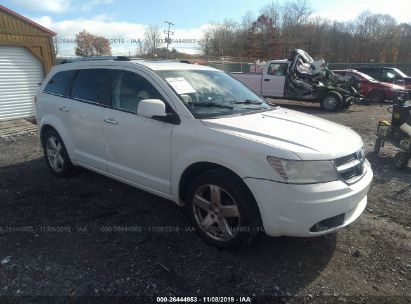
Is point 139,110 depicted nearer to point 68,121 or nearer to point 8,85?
point 68,121

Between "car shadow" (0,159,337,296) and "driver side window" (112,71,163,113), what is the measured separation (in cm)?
132

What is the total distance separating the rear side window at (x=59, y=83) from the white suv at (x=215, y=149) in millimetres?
175

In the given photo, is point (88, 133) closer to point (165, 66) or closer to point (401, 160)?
point (165, 66)

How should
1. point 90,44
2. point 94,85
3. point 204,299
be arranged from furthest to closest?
point 90,44
point 94,85
point 204,299

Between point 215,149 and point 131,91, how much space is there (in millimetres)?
1460

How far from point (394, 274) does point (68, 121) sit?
432 centimetres

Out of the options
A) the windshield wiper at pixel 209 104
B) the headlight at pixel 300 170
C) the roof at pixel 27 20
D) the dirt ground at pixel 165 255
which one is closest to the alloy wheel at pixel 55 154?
the dirt ground at pixel 165 255

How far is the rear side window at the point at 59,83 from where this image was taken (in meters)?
4.93

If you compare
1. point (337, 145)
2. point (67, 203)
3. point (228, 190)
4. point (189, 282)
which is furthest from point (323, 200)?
point (67, 203)

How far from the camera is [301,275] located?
300cm

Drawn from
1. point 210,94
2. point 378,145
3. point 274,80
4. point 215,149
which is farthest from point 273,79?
point 215,149

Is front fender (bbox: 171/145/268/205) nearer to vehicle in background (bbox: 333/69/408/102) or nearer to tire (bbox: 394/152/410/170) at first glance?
tire (bbox: 394/152/410/170)

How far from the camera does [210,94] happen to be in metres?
3.83

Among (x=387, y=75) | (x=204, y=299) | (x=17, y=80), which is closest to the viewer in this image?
(x=204, y=299)
